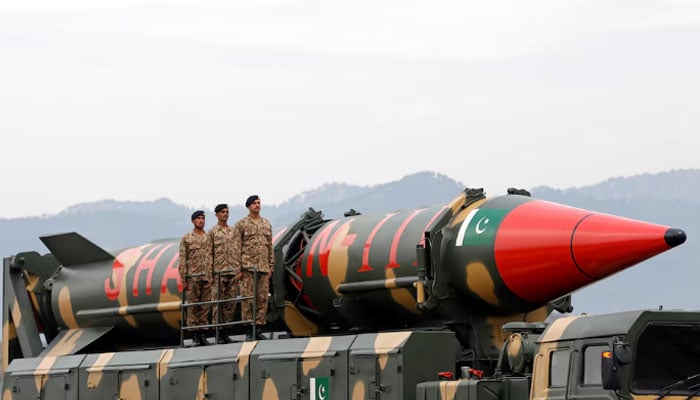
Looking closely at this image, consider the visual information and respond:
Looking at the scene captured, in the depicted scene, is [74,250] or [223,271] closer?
[223,271]

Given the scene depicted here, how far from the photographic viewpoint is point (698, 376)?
28.5 ft

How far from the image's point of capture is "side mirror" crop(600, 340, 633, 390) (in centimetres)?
828

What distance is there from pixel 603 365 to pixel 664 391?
0.54 m

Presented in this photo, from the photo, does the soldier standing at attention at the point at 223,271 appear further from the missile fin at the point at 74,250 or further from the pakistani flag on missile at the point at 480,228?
the pakistani flag on missile at the point at 480,228

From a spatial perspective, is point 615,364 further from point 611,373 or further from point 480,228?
point 480,228

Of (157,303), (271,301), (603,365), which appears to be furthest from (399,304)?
(603,365)

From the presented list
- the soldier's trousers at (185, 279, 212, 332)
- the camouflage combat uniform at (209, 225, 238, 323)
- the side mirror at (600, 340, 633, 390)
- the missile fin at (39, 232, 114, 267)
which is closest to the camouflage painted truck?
the soldier's trousers at (185, 279, 212, 332)

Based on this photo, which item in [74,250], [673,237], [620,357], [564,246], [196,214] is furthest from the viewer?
[74,250]

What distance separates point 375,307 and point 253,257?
1.43 metres

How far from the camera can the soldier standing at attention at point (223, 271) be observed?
1402 cm

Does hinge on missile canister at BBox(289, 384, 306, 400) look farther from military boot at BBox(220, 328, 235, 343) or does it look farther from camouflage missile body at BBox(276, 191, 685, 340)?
military boot at BBox(220, 328, 235, 343)

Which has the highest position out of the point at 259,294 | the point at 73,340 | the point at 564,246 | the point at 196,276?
the point at 564,246

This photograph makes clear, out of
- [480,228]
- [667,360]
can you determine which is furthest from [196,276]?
[667,360]

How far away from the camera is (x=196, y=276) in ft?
46.7
